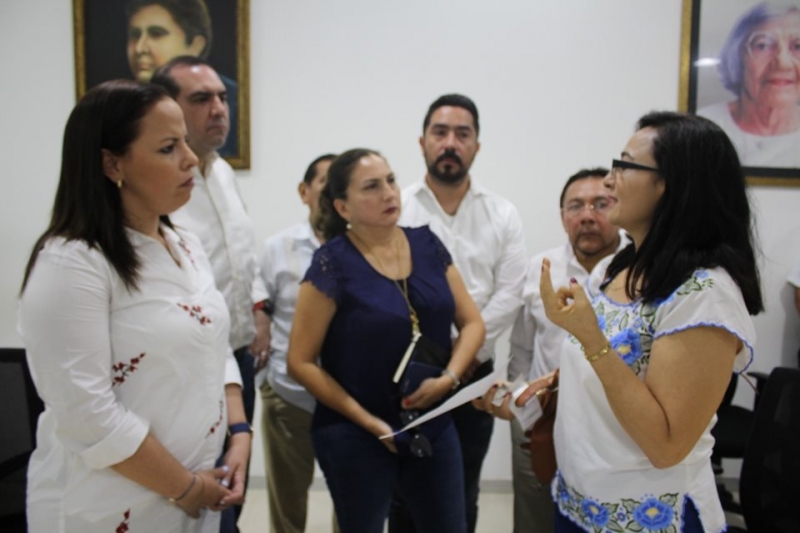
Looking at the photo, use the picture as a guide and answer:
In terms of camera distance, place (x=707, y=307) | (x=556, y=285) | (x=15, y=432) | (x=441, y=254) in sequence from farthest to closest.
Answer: (x=556, y=285) → (x=441, y=254) → (x=15, y=432) → (x=707, y=307)

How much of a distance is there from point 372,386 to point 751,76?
2659mm

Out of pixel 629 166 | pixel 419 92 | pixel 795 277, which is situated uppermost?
pixel 419 92

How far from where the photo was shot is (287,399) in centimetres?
242

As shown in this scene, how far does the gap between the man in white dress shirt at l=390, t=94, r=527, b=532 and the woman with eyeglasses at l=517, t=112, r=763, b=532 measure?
1.00 metres

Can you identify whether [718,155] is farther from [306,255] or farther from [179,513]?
[306,255]

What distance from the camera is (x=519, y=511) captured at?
2.22 meters

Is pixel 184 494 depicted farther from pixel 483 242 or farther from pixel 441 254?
pixel 483 242

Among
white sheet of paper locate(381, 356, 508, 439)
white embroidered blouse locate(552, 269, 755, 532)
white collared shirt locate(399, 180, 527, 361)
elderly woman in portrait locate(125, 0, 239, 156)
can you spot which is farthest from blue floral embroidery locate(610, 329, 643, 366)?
elderly woman in portrait locate(125, 0, 239, 156)

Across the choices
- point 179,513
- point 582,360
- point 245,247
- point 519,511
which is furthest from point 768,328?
point 179,513

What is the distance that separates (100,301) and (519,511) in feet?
5.70

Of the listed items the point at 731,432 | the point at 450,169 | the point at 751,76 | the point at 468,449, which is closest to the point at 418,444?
the point at 468,449

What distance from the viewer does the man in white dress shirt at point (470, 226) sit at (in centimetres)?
229

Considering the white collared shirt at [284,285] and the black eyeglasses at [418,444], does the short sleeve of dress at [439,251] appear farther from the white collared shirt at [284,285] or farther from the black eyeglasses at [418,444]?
the white collared shirt at [284,285]

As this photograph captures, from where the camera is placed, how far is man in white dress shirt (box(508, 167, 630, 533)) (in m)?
2.08
